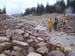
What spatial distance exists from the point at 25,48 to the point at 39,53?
1.42 ft

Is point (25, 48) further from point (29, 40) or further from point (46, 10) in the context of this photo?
point (46, 10)

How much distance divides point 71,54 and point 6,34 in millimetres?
2195

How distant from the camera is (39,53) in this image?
18.7 feet

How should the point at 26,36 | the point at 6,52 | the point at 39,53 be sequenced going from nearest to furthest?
the point at 6,52
the point at 39,53
the point at 26,36

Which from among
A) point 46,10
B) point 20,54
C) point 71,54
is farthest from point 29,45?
point 46,10

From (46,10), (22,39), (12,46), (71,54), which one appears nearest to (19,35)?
(22,39)

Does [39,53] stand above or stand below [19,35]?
below

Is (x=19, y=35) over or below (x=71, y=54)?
over

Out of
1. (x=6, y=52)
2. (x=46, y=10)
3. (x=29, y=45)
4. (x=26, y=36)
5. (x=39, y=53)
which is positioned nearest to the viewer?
(x=6, y=52)

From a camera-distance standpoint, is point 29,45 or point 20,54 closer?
point 20,54

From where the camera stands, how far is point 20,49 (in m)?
5.50

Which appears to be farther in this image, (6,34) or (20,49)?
(6,34)

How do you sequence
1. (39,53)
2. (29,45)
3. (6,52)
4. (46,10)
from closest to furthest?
(6,52) < (39,53) < (29,45) < (46,10)

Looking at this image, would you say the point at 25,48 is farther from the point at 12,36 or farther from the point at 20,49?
the point at 12,36
